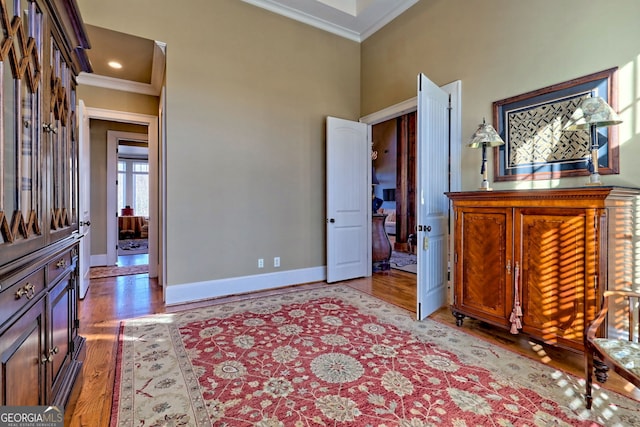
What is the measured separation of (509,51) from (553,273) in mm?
2047

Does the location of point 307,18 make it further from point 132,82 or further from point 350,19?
point 132,82

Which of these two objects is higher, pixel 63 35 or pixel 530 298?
pixel 63 35

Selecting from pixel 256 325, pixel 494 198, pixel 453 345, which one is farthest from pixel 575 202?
pixel 256 325

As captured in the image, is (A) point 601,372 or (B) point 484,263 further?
(B) point 484,263

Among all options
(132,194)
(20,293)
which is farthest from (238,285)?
(132,194)

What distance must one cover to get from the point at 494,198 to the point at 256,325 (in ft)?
7.52

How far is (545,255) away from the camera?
2160mm

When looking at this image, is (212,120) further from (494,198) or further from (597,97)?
(597,97)

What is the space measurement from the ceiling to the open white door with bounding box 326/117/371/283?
1.39 m

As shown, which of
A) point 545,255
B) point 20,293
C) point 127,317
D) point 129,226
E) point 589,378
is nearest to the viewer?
point 20,293

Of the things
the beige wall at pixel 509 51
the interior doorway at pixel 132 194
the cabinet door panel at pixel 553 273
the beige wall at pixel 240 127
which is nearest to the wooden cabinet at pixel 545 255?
the cabinet door panel at pixel 553 273

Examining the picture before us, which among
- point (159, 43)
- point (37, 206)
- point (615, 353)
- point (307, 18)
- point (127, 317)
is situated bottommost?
point (127, 317)

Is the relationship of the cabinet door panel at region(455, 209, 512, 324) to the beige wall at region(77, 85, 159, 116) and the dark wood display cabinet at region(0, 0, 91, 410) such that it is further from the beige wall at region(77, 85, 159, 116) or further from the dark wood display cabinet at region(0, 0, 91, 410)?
the beige wall at region(77, 85, 159, 116)

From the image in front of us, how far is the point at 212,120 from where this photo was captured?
3.62m
